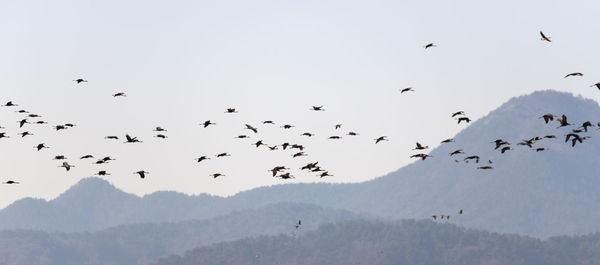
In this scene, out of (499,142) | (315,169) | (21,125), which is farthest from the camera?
Answer: (315,169)

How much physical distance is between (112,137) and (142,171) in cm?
652

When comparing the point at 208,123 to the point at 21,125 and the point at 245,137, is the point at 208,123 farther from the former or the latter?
the point at 21,125

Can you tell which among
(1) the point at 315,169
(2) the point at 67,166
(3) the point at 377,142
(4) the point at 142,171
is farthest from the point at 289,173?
(2) the point at 67,166

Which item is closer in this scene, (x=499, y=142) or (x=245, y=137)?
(x=499, y=142)

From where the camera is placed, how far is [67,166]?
7912 cm

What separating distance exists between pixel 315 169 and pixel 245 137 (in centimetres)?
727

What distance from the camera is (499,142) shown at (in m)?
74.5

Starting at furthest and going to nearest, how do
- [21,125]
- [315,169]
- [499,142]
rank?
[315,169]
[21,125]
[499,142]

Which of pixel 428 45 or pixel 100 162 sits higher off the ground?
pixel 428 45

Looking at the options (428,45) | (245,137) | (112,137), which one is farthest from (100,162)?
(428,45)

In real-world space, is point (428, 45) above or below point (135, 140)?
above

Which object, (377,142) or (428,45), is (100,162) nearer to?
(377,142)

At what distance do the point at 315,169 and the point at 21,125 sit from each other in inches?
973

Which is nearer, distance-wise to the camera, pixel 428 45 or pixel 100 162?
pixel 428 45
